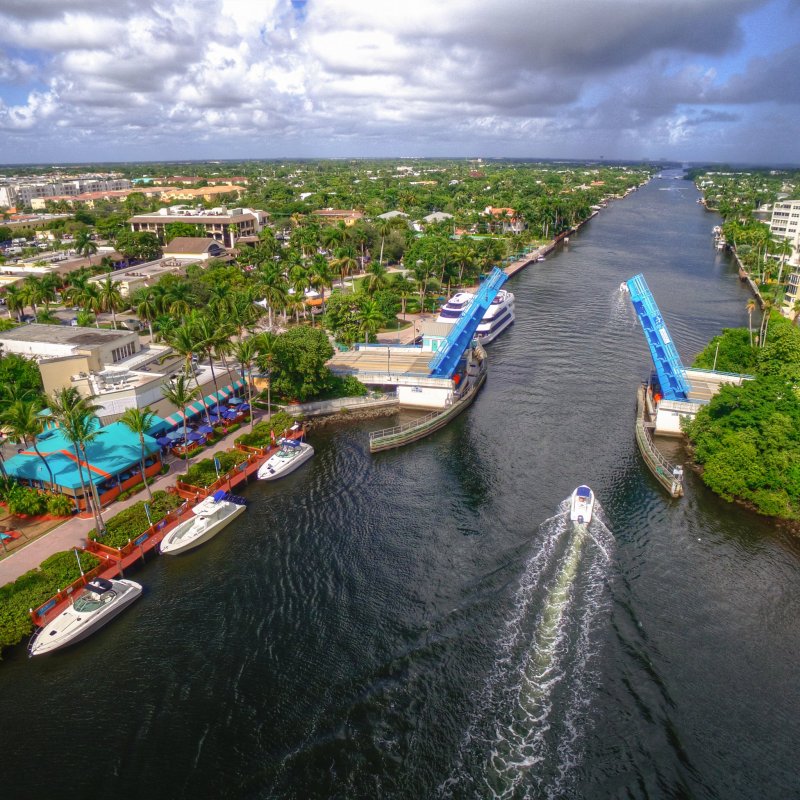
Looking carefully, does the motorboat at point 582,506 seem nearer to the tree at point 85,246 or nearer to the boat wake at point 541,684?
the boat wake at point 541,684

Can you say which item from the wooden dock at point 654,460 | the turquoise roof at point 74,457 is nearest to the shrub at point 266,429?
the turquoise roof at point 74,457

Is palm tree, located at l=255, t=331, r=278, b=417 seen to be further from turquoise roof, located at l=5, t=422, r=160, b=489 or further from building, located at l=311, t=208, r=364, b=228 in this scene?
building, located at l=311, t=208, r=364, b=228

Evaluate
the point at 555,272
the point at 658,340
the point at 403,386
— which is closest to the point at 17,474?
the point at 403,386

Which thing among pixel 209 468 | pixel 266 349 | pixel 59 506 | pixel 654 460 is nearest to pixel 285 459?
pixel 209 468

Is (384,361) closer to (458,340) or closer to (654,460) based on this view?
(458,340)

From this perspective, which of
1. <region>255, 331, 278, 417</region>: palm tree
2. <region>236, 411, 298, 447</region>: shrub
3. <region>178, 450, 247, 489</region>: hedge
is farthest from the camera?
<region>255, 331, 278, 417</region>: palm tree

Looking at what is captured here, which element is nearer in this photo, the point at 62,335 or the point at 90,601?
the point at 90,601

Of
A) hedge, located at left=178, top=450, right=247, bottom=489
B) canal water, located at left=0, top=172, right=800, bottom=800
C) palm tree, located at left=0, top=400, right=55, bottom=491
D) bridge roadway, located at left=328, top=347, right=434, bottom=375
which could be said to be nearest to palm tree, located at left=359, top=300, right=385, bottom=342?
bridge roadway, located at left=328, top=347, right=434, bottom=375
